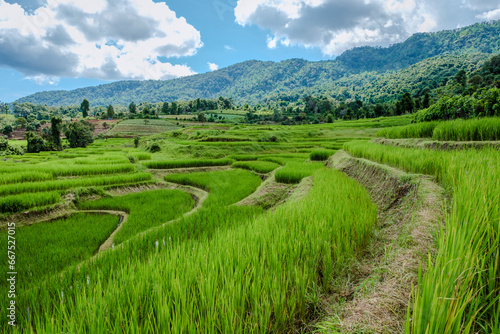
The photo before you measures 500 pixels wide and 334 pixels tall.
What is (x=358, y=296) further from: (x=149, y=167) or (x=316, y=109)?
(x=316, y=109)

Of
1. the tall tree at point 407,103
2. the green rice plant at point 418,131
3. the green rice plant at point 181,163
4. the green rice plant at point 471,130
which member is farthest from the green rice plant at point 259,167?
the tall tree at point 407,103

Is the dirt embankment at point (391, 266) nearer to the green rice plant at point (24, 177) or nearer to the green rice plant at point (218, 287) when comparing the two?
the green rice plant at point (218, 287)

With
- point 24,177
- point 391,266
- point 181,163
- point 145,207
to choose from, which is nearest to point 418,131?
point 391,266

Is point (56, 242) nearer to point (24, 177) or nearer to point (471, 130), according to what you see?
point (24, 177)

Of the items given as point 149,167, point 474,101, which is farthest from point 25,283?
point 149,167

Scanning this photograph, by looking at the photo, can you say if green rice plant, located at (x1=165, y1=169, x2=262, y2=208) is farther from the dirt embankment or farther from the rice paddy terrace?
the dirt embankment

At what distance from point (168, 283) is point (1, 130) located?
7572 cm

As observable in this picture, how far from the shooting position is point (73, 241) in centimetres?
560

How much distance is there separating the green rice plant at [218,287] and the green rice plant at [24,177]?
9606mm

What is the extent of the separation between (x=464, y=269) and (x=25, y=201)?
10.5 m

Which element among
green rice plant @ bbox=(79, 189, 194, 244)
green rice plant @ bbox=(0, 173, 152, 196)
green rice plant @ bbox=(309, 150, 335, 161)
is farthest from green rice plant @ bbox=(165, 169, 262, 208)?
green rice plant @ bbox=(309, 150, 335, 161)

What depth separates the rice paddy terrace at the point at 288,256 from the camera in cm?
142

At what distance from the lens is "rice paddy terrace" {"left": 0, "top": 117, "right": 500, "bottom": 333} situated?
4.65ft

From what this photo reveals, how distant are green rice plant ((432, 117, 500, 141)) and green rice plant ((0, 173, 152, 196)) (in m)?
13.3
